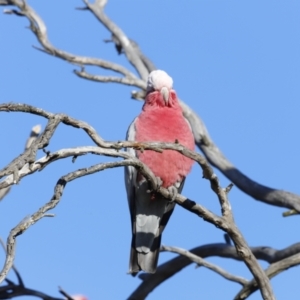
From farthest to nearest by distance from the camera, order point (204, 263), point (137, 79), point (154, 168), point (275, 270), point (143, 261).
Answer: point (137, 79)
point (204, 263)
point (143, 261)
point (154, 168)
point (275, 270)

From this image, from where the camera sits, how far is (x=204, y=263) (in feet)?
18.2

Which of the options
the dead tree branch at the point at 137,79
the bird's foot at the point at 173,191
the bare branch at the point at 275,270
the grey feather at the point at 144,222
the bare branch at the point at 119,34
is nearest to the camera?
the bird's foot at the point at 173,191

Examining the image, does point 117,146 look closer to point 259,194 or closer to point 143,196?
point 143,196

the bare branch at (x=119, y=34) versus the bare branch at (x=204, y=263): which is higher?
the bare branch at (x=119, y=34)

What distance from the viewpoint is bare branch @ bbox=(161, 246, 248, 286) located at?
5.46m

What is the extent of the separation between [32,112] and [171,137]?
2.00 m

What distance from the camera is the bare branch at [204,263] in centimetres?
546

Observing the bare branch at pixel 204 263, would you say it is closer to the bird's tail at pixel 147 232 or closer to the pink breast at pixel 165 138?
the bird's tail at pixel 147 232

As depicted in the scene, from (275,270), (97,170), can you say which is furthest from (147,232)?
(97,170)

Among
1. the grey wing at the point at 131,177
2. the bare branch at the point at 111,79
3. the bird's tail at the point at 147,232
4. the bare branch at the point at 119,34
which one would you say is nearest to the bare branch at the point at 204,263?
the bird's tail at the point at 147,232

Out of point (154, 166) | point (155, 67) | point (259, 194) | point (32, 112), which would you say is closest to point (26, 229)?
point (32, 112)

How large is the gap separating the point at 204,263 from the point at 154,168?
0.92 metres

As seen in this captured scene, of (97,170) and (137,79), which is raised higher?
(137,79)

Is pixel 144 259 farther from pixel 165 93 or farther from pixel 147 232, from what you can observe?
pixel 165 93
